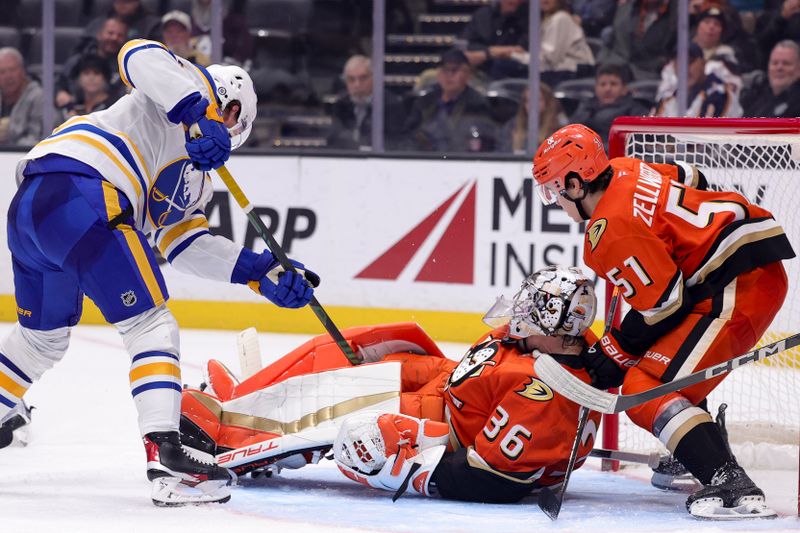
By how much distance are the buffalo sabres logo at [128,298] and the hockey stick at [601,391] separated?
967 mm

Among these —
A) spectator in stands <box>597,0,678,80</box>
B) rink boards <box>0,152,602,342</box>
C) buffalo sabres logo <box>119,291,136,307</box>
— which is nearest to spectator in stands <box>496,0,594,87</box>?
spectator in stands <box>597,0,678,80</box>

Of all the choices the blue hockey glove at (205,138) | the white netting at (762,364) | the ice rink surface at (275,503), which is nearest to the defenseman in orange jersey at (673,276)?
the ice rink surface at (275,503)

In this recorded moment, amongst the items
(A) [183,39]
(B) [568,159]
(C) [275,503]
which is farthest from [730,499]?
(A) [183,39]

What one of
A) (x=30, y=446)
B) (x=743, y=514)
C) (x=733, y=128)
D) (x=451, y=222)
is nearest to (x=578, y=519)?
(x=743, y=514)

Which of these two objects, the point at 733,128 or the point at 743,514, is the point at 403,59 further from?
the point at 743,514

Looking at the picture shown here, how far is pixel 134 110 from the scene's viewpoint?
11.4ft

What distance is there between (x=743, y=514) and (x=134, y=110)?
177 cm

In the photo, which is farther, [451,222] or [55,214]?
[451,222]

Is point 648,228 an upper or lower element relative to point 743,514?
upper

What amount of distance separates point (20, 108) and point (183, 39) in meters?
0.92

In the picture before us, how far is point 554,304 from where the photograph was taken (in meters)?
3.35

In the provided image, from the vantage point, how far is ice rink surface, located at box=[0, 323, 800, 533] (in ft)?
10.4

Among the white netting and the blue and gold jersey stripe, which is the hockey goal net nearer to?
the white netting

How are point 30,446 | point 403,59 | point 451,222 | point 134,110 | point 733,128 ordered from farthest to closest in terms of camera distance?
point 403,59
point 451,222
point 30,446
point 733,128
point 134,110
